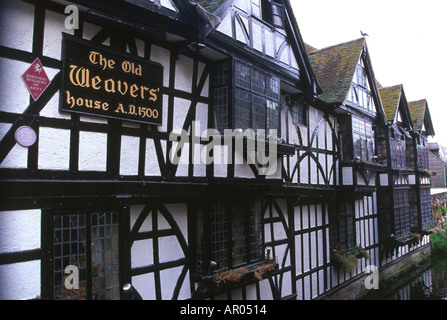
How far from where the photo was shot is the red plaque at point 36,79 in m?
5.24


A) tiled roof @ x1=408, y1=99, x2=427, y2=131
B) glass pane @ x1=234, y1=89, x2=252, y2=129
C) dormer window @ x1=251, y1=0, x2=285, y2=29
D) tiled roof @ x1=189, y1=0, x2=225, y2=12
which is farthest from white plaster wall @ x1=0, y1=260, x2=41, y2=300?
tiled roof @ x1=408, y1=99, x2=427, y2=131

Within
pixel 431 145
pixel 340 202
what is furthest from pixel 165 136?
pixel 431 145

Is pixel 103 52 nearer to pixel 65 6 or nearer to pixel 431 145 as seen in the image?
pixel 65 6

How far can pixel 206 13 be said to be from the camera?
696 centimetres

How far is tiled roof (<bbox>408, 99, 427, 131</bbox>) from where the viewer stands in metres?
23.7

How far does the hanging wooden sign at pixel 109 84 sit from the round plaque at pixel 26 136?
613 mm

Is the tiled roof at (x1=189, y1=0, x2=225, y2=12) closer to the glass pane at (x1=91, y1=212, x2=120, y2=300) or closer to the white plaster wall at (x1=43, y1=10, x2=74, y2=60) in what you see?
the white plaster wall at (x1=43, y1=10, x2=74, y2=60)

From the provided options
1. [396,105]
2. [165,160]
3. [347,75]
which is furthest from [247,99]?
[396,105]

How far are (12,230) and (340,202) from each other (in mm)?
12292

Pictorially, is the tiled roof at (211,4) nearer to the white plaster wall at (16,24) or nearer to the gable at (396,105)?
the white plaster wall at (16,24)

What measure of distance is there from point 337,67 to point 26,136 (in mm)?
13123

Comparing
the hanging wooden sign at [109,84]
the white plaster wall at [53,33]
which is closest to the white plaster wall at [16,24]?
the white plaster wall at [53,33]

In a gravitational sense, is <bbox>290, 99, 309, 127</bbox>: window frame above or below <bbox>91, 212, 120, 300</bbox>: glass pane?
above

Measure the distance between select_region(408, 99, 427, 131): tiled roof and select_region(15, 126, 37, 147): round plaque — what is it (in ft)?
78.4
